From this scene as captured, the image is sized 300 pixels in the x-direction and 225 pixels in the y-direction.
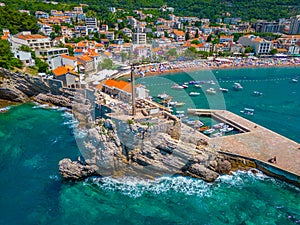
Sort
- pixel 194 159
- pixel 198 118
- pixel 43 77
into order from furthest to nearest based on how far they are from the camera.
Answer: pixel 43 77 < pixel 198 118 < pixel 194 159

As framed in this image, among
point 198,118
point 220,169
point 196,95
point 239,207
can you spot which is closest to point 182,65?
point 196,95

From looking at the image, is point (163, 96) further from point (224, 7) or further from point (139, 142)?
point (224, 7)

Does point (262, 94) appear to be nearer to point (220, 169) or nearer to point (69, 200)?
point (220, 169)

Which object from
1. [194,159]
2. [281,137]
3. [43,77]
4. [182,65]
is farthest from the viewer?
[182,65]

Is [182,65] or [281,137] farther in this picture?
[182,65]

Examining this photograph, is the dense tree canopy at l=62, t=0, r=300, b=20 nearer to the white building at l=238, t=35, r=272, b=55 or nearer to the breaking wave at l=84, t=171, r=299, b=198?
the white building at l=238, t=35, r=272, b=55

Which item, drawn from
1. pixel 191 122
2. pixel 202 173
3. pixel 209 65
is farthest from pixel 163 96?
pixel 209 65

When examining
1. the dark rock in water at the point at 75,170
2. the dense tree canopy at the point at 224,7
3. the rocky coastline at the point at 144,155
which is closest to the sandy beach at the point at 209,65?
the rocky coastline at the point at 144,155

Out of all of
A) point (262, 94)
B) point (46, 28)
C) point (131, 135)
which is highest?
point (46, 28)
